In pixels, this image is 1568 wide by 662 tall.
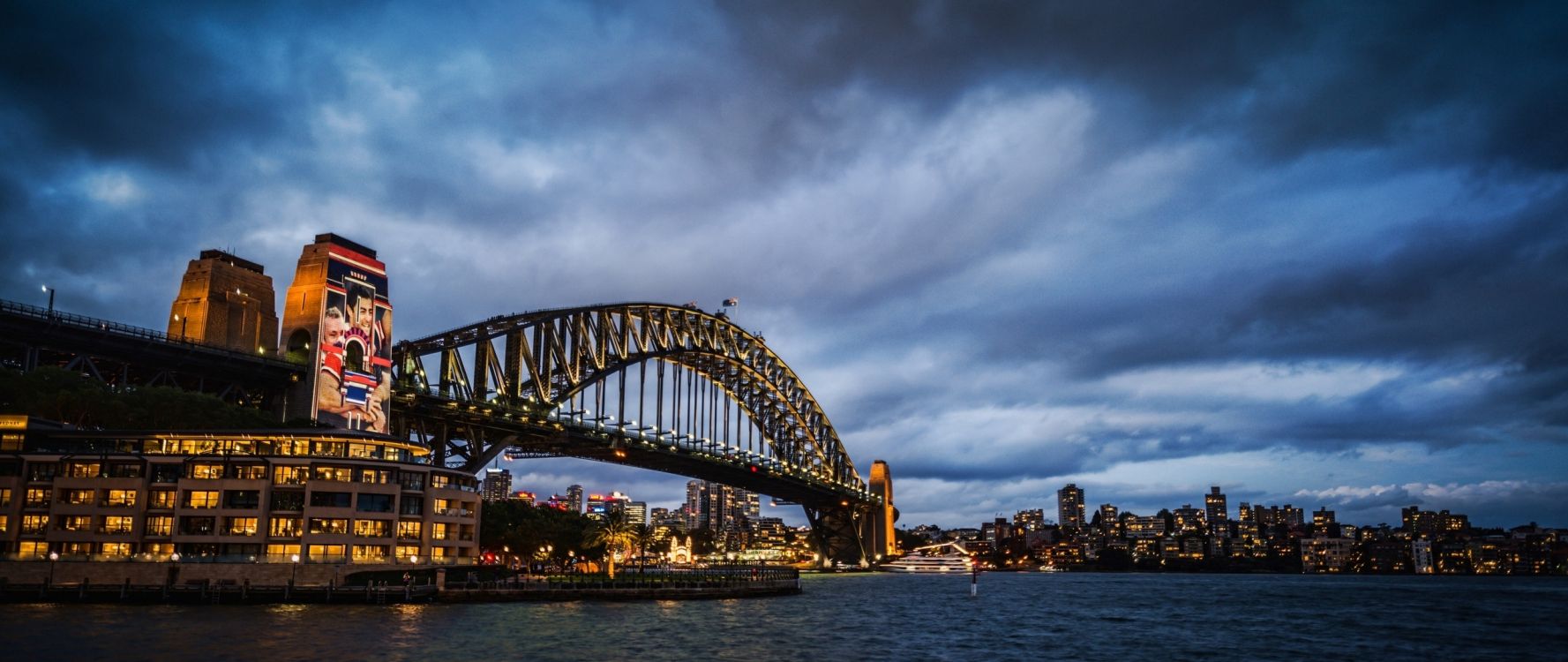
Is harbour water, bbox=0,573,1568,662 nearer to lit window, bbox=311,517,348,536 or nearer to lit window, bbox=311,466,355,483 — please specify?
lit window, bbox=311,517,348,536

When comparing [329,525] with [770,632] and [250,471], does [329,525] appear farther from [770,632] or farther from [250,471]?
[770,632]

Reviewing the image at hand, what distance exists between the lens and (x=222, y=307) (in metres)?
117

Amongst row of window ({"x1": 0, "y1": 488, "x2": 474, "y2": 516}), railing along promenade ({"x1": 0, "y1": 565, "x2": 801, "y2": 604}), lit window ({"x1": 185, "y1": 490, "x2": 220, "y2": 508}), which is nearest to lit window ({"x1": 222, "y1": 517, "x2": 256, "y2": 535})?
row of window ({"x1": 0, "y1": 488, "x2": 474, "y2": 516})

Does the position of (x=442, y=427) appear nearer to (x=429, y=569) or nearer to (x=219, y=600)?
(x=429, y=569)

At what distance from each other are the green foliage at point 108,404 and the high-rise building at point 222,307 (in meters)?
25.2

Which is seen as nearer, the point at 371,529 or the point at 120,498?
the point at 120,498

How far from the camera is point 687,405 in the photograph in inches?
6186

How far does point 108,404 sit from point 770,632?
56.4m

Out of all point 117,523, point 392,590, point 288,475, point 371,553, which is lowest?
point 392,590

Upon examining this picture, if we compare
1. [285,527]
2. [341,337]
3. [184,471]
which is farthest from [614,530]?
[184,471]

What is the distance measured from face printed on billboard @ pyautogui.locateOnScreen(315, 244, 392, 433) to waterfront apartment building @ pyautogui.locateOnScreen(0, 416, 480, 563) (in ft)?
37.1

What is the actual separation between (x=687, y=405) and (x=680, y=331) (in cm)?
1095

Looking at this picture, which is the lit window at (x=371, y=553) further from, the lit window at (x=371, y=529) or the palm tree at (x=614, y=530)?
the palm tree at (x=614, y=530)

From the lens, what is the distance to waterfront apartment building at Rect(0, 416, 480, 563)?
8031 centimetres
